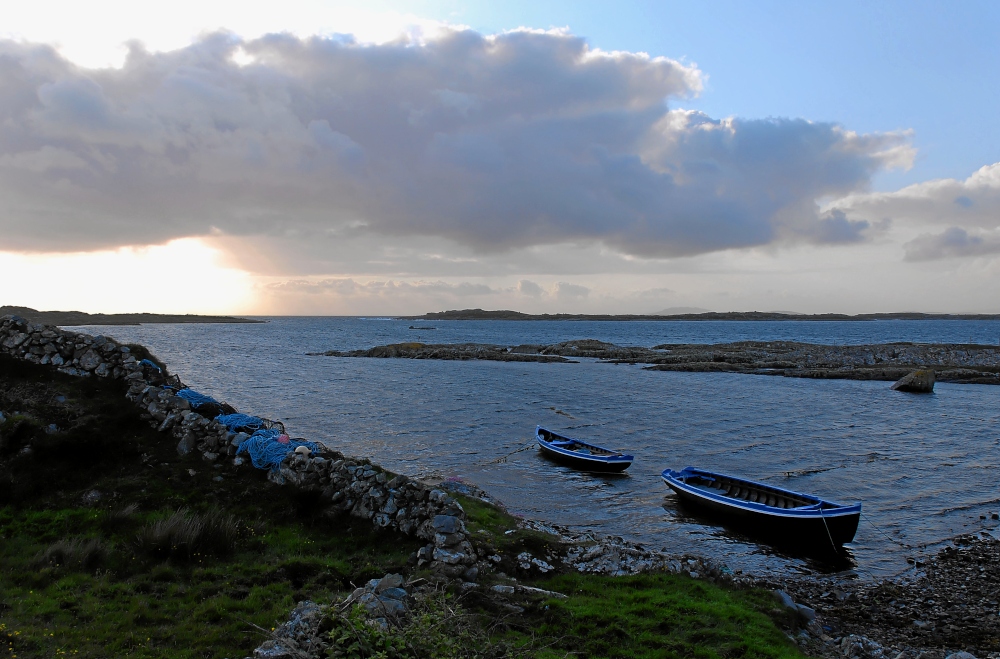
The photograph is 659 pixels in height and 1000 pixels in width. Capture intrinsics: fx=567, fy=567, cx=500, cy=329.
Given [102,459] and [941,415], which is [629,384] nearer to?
[941,415]

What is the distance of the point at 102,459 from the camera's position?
13.4m

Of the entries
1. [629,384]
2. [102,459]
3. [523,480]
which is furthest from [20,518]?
[629,384]

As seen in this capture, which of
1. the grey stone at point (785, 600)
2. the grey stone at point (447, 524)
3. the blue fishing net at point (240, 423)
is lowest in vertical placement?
the grey stone at point (785, 600)

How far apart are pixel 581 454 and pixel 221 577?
54.8 feet

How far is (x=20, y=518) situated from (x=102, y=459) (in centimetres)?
→ 227

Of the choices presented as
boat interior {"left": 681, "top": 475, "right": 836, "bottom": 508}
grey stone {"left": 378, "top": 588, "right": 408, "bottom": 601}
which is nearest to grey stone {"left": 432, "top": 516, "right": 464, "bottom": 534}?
grey stone {"left": 378, "top": 588, "right": 408, "bottom": 601}

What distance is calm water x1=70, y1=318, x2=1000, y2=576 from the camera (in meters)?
18.0

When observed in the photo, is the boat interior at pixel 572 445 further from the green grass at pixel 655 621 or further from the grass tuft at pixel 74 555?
the grass tuft at pixel 74 555

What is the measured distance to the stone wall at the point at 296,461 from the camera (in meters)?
11.4

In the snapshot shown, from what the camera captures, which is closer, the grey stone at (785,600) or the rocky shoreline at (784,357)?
the grey stone at (785,600)

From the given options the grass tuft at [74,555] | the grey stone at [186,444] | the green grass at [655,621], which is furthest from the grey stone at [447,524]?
the grey stone at [186,444]

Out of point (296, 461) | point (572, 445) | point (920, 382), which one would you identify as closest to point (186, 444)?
point (296, 461)

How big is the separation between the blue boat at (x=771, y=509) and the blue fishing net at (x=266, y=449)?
41.1 ft

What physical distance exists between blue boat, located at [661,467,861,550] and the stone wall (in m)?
10.0
